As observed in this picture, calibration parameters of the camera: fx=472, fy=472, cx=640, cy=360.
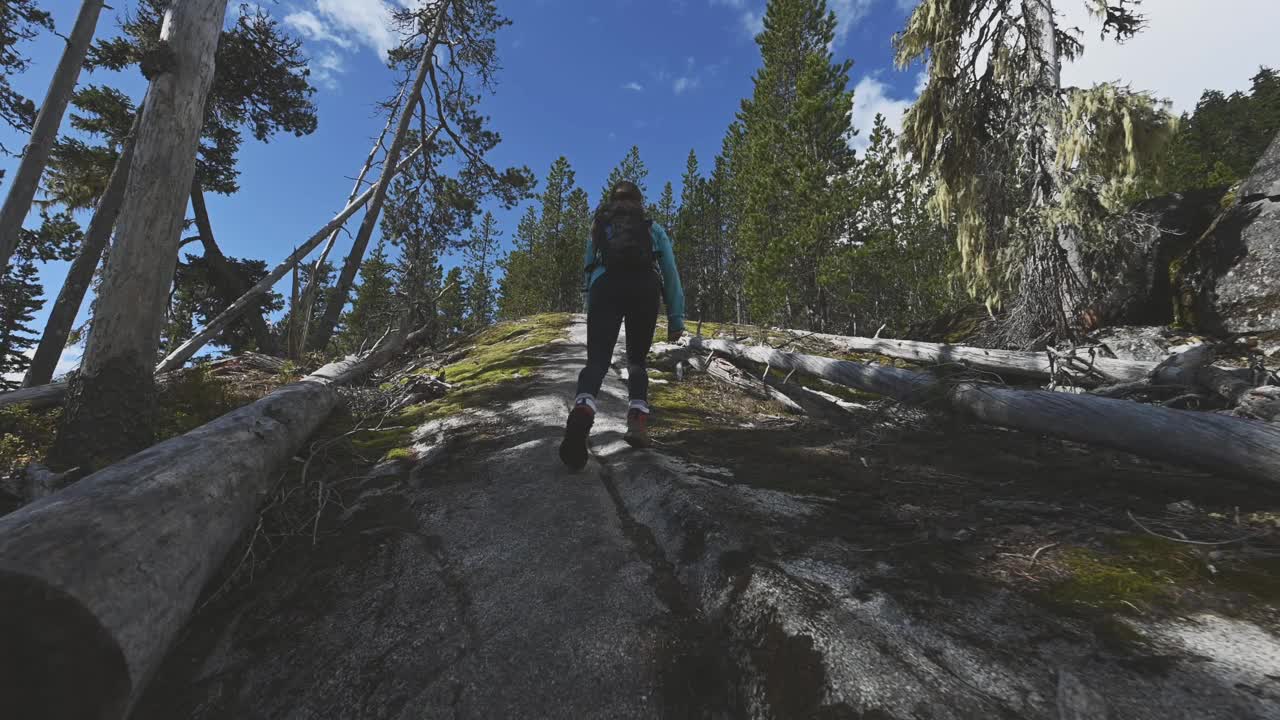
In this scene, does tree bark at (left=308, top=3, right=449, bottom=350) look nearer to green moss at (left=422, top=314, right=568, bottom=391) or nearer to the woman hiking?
green moss at (left=422, top=314, right=568, bottom=391)

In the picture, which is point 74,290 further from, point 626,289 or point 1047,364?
point 1047,364

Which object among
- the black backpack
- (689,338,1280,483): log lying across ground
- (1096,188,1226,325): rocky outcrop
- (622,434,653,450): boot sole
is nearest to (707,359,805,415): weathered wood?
(689,338,1280,483): log lying across ground

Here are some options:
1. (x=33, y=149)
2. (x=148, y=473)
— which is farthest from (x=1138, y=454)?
(x=33, y=149)

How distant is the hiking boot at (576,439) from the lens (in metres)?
3.15

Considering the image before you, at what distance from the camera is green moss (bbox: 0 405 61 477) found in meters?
4.50

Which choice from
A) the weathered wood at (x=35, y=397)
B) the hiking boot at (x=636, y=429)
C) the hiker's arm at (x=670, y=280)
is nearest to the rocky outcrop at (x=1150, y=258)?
the hiker's arm at (x=670, y=280)

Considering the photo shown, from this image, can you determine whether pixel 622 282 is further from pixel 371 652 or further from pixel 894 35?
pixel 894 35

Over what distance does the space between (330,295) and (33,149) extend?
636 cm

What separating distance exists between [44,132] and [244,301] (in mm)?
3225

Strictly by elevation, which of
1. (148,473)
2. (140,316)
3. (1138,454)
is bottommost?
(1138,454)

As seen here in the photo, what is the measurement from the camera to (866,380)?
16.9ft

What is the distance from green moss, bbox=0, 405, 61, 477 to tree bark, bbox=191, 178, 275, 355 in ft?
28.1

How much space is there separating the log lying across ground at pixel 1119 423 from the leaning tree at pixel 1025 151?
5.43 meters

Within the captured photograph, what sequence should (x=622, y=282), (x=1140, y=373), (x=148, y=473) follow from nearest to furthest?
(x=148, y=473) < (x=622, y=282) < (x=1140, y=373)
